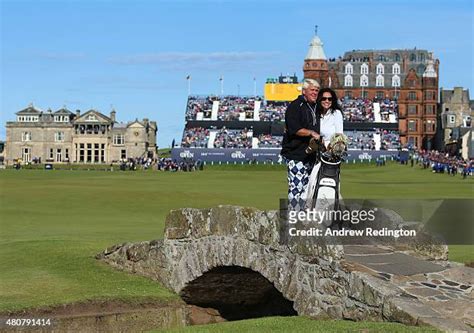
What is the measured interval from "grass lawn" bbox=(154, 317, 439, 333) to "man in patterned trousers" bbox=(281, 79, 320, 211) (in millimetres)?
1921

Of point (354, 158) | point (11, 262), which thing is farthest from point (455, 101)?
point (11, 262)

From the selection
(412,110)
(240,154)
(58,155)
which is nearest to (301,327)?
(240,154)

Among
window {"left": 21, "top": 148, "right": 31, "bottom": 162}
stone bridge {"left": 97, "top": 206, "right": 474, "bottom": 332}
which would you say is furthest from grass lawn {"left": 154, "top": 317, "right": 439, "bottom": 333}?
window {"left": 21, "top": 148, "right": 31, "bottom": 162}

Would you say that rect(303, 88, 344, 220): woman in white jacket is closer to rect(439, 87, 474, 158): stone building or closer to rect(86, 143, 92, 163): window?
rect(439, 87, 474, 158): stone building

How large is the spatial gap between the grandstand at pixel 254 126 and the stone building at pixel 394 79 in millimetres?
12791

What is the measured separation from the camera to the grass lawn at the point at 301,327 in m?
10.8

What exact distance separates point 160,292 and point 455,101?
503ft

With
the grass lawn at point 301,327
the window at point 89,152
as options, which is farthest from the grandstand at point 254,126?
the grass lawn at point 301,327

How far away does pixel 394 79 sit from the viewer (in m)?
167

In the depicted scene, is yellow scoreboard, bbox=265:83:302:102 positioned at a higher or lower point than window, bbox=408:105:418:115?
higher

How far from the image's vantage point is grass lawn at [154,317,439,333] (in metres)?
10.8

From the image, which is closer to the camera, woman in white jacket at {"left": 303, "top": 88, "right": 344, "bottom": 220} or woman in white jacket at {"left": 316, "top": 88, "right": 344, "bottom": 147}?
woman in white jacket at {"left": 303, "top": 88, "right": 344, "bottom": 220}

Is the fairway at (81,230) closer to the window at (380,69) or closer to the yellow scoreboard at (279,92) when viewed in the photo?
the yellow scoreboard at (279,92)

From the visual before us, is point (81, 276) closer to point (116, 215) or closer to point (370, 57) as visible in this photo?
point (116, 215)
